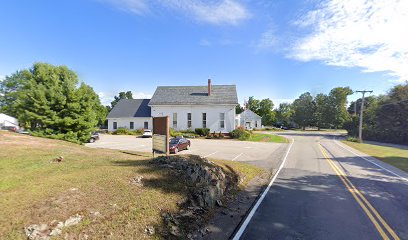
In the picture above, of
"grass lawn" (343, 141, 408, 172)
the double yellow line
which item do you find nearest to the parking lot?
the double yellow line

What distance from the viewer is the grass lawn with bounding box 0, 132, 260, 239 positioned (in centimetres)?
462

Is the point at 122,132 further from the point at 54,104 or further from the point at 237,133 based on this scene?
the point at 54,104

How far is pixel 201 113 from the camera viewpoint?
43.1 m

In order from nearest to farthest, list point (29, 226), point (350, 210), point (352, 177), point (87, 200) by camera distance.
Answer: point (29, 226) < point (87, 200) < point (350, 210) < point (352, 177)

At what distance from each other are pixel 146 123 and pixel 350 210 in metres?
43.3

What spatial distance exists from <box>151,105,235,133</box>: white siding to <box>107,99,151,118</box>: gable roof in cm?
457

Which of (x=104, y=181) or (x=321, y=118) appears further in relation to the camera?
(x=321, y=118)

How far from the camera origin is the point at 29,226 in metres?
4.25

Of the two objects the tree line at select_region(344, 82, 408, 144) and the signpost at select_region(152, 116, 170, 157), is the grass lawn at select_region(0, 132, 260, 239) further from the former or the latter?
the tree line at select_region(344, 82, 408, 144)

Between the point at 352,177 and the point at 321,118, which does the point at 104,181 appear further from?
the point at 321,118

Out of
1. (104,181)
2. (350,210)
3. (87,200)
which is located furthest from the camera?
(350,210)

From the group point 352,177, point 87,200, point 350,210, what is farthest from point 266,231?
point 352,177

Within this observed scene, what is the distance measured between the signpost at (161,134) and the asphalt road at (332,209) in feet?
17.9

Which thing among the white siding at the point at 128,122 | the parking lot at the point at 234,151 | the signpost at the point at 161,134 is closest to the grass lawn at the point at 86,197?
the signpost at the point at 161,134
